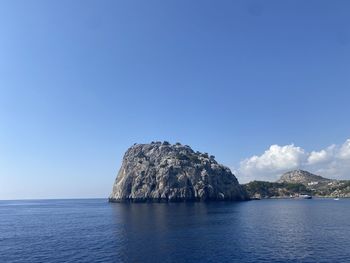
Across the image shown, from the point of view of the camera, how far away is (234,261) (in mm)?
64500

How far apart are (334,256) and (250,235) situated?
29.6 meters

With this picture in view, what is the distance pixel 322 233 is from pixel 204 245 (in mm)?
40069

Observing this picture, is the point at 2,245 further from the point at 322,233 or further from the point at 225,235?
the point at 322,233

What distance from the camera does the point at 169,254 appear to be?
234 ft

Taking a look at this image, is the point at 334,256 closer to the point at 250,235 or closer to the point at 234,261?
the point at 234,261

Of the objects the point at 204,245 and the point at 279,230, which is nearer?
the point at 204,245

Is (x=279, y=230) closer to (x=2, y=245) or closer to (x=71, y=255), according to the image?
(x=71, y=255)

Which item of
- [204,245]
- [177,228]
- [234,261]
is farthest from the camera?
[177,228]

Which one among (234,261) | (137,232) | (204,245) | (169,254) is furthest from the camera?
(137,232)

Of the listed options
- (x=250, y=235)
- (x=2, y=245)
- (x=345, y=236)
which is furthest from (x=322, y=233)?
(x=2, y=245)

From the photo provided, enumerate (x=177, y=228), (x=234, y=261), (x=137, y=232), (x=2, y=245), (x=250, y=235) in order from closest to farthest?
(x=234, y=261) < (x=2, y=245) < (x=250, y=235) < (x=137, y=232) < (x=177, y=228)

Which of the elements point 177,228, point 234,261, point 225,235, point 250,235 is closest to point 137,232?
point 177,228

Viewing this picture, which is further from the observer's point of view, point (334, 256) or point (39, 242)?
point (39, 242)

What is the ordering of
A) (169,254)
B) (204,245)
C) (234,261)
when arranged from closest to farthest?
(234,261) → (169,254) → (204,245)
